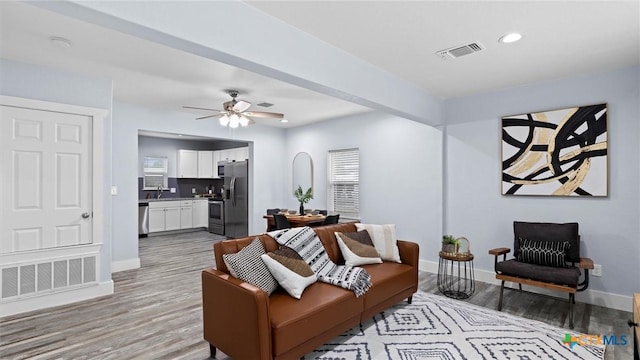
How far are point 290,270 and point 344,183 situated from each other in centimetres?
364

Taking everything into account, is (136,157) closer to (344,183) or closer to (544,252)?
(344,183)

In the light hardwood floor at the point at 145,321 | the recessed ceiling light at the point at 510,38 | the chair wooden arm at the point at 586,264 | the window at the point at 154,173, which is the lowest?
the light hardwood floor at the point at 145,321

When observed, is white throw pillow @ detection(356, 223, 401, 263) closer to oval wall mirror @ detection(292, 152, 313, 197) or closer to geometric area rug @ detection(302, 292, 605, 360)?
geometric area rug @ detection(302, 292, 605, 360)

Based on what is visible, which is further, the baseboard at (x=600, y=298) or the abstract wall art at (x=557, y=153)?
the abstract wall art at (x=557, y=153)

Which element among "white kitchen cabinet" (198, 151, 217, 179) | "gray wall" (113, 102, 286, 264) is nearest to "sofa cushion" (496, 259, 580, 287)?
"gray wall" (113, 102, 286, 264)

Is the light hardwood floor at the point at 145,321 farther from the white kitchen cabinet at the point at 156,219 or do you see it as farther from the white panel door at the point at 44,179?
the white kitchen cabinet at the point at 156,219

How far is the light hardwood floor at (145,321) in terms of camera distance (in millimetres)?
2596

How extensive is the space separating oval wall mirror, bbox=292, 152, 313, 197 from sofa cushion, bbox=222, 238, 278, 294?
414 cm

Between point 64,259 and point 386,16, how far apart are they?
4.03m

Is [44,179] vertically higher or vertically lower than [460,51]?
lower

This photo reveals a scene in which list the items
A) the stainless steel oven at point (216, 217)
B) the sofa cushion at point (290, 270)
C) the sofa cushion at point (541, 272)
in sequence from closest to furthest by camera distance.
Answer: the sofa cushion at point (290, 270)
the sofa cushion at point (541, 272)
the stainless steel oven at point (216, 217)

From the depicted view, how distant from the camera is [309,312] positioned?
228 cm

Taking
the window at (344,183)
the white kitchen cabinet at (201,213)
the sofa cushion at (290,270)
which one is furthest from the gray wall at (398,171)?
the white kitchen cabinet at (201,213)

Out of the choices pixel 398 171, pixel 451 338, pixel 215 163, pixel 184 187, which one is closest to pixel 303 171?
pixel 398 171
